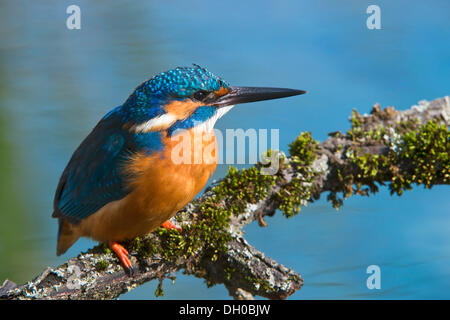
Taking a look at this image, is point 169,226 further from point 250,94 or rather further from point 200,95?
point 250,94

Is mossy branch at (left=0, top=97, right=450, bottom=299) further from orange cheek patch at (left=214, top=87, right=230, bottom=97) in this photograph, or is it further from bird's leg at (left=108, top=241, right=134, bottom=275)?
orange cheek patch at (left=214, top=87, right=230, bottom=97)

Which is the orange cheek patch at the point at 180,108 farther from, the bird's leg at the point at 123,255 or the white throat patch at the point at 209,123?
the bird's leg at the point at 123,255

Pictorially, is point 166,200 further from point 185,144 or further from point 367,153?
point 367,153

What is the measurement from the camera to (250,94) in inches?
104

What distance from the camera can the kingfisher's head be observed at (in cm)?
241

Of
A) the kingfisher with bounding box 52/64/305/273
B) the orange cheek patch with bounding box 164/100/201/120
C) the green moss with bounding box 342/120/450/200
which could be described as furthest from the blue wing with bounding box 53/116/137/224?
the green moss with bounding box 342/120/450/200

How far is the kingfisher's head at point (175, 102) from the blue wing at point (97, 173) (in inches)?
4.4

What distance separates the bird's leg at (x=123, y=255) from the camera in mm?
2375

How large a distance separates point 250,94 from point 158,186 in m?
0.69

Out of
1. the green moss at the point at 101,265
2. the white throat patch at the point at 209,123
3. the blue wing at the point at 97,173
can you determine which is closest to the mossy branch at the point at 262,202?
the green moss at the point at 101,265

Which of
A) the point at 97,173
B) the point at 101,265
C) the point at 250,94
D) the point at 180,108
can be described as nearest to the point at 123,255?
the point at 101,265

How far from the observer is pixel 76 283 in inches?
88.0
